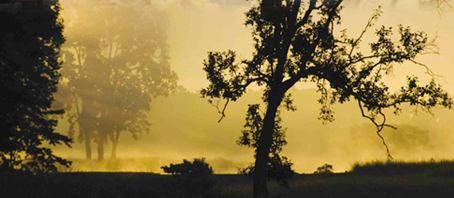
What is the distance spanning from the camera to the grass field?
21.3m

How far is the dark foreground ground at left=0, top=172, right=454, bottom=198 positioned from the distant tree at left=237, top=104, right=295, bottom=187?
3.57 metres

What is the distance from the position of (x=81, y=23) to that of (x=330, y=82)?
3647 centimetres

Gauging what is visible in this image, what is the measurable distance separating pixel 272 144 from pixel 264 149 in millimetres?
900

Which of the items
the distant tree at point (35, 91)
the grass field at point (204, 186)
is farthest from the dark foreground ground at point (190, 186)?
the distant tree at point (35, 91)

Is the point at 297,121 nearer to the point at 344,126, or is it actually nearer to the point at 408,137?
the point at 344,126

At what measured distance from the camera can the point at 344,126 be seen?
70.6 meters

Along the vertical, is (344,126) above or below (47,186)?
above

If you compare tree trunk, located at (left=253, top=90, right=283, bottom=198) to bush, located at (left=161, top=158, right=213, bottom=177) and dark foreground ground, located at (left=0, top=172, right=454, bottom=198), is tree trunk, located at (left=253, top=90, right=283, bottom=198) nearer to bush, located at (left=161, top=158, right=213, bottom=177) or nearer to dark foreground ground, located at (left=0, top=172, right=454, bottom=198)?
dark foreground ground, located at (left=0, top=172, right=454, bottom=198)

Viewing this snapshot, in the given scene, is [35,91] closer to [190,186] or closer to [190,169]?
[190,169]

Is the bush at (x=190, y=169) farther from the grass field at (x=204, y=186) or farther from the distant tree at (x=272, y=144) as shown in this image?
the distant tree at (x=272, y=144)

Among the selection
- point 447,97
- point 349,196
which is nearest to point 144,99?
point 349,196

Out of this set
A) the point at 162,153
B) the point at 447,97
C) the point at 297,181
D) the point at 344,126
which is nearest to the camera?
the point at 447,97

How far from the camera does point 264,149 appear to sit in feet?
60.5

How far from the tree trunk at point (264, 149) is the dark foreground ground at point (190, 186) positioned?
3824 mm
